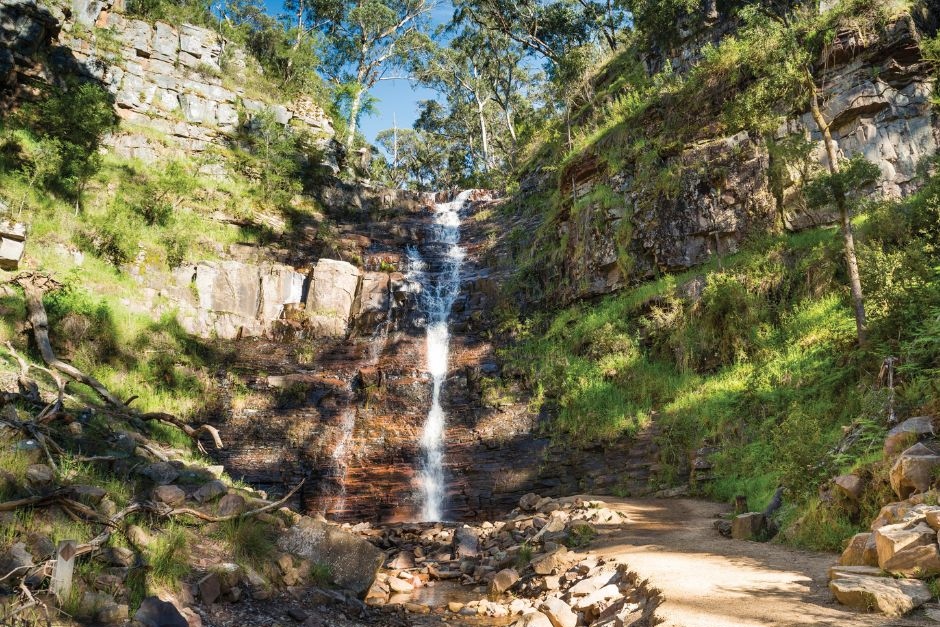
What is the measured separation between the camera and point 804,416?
9297 millimetres

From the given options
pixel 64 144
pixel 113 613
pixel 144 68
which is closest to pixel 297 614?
pixel 113 613

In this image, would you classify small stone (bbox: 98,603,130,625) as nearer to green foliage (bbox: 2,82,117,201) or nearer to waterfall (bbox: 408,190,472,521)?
waterfall (bbox: 408,190,472,521)

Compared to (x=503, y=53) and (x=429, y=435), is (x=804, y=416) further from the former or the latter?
(x=503, y=53)

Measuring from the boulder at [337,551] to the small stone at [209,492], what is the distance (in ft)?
3.22


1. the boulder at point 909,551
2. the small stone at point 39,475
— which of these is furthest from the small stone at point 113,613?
the boulder at point 909,551

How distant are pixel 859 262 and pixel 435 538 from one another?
978cm

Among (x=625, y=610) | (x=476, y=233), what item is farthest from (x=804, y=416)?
(x=476, y=233)

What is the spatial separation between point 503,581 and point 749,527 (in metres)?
3.31

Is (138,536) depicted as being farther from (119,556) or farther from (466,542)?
(466,542)

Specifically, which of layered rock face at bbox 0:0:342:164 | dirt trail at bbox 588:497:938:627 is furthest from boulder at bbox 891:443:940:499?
layered rock face at bbox 0:0:342:164

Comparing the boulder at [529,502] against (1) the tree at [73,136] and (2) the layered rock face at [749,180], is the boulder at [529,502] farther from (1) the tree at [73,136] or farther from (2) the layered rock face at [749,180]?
(1) the tree at [73,136]

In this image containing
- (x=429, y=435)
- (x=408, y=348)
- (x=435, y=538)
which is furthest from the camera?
(x=408, y=348)

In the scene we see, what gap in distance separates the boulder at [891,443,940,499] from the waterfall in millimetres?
9567

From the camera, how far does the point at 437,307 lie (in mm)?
19750
